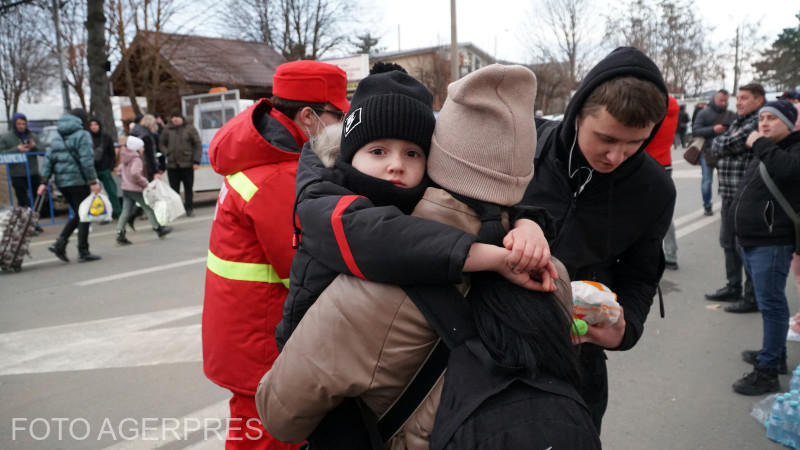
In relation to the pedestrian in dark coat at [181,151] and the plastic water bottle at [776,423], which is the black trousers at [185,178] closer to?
the pedestrian in dark coat at [181,151]

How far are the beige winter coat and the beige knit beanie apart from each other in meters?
0.09

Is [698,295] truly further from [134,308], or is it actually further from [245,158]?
[134,308]

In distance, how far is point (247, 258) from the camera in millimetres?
1979

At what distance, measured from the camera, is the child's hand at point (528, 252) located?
109 centimetres

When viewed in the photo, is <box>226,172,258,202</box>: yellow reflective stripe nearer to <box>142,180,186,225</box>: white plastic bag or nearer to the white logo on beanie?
the white logo on beanie

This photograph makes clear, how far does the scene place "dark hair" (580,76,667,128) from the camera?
5.37ft

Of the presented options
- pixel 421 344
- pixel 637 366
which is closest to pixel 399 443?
pixel 421 344

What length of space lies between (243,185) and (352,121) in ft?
2.27

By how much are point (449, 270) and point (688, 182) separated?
47.2ft

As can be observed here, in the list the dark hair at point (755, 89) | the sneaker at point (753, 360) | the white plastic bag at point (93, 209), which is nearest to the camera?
the sneaker at point (753, 360)

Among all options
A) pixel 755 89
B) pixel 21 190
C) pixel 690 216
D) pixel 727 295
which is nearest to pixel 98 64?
pixel 21 190

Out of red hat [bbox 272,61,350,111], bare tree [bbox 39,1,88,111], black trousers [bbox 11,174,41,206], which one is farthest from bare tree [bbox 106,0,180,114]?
red hat [bbox 272,61,350,111]

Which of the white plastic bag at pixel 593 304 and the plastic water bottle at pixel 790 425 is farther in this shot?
the plastic water bottle at pixel 790 425

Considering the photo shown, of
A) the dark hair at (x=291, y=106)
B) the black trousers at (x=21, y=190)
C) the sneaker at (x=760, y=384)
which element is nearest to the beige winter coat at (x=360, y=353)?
the dark hair at (x=291, y=106)
